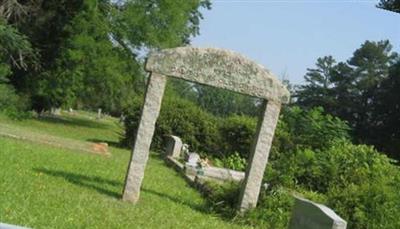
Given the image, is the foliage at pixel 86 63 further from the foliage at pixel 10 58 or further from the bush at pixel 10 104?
the bush at pixel 10 104

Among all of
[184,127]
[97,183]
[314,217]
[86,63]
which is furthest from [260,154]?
[86,63]

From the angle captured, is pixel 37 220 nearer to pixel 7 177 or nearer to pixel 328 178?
pixel 7 177

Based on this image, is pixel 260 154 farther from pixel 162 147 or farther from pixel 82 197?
pixel 162 147

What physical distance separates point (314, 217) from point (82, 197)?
3924 millimetres

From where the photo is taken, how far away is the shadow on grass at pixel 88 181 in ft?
43.0

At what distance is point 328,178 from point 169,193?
348cm

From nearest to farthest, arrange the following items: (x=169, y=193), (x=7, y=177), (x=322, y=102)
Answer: (x=7, y=177), (x=169, y=193), (x=322, y=102)

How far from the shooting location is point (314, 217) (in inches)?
379

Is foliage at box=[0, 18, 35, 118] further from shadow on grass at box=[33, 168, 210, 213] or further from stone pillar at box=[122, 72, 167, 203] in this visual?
stone pillar at box=[122, 72, 167, 203]

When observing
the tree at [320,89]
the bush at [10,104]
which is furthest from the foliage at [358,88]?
the bush at [10,104]

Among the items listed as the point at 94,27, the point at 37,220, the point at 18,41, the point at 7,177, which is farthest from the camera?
the point at 94,27

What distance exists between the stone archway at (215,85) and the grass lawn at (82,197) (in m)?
0.73

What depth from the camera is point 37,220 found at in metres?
8.89

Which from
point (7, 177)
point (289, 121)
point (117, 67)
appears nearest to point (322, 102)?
point (117, 67)
